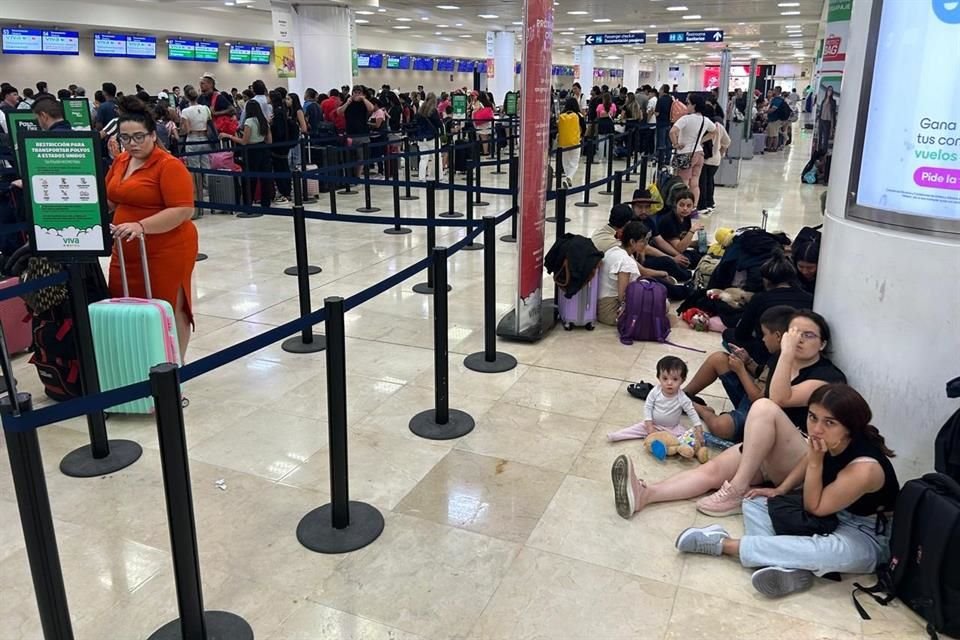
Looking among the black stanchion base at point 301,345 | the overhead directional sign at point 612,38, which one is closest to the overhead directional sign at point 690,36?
the overhead directional sign at point 612,38

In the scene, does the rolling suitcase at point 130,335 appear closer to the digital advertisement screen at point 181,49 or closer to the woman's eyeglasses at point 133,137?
the woman's eyeglasses at point 133,137

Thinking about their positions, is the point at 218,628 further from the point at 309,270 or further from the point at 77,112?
the point at 77,112

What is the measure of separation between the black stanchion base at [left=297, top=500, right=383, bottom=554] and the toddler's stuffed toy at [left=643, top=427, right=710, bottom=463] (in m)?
1.54

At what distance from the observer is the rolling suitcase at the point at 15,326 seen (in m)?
5.39

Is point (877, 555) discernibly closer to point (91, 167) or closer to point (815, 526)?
point (815, 526)

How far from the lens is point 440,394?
4.38 m

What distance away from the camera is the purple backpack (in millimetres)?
5852

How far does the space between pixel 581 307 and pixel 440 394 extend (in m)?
2.09

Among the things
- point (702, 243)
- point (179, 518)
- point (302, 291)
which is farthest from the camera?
point (702, 243)

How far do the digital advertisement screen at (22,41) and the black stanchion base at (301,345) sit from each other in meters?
18.9

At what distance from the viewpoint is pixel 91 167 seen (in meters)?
3.71

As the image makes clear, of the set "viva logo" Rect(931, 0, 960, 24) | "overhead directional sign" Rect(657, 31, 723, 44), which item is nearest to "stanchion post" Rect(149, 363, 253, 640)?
"viva logo" Rect(931, 0, 960, 24)

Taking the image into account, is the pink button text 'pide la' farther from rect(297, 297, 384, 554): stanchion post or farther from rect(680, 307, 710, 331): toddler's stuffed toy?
rect(680, 307, 710, 331): toddler's stuffed toy

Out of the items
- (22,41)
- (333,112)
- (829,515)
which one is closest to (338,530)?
(829,515)
